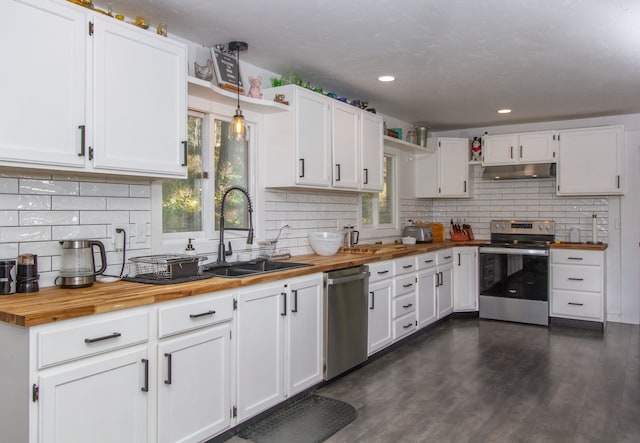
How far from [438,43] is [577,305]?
3.53m

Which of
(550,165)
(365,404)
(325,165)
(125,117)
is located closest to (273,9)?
(125,117)

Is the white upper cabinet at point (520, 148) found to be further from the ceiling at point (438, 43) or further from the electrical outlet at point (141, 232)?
the electrical outlet at point (141, 232)

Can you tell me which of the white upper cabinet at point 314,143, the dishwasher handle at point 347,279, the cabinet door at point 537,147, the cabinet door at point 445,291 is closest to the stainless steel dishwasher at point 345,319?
the dishwasher handle at point 347,279

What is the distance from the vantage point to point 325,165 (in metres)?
3.93

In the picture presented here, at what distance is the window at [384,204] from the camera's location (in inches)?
211

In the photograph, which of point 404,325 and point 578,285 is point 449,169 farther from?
point 404,325

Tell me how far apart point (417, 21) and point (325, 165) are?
1378mm

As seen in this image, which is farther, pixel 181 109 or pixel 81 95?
pixel 181 109

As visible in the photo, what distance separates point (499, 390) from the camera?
3.42 meters

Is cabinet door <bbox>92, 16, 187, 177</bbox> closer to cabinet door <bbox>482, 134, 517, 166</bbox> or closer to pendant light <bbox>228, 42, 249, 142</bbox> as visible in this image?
pendant light <bbox>228, 42, 249, 142</bbox>

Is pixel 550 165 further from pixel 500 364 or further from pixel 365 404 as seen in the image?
pixel 365 404

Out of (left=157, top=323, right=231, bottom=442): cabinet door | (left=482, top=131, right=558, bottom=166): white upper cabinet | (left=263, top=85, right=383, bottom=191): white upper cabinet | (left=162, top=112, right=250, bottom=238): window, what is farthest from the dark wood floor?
(left=482, top=131, right=558, bottom=166): white upper cabinet

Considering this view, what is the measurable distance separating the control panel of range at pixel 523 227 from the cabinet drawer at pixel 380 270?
242 centimetres

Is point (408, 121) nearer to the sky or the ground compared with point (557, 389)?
nearer to the sky
